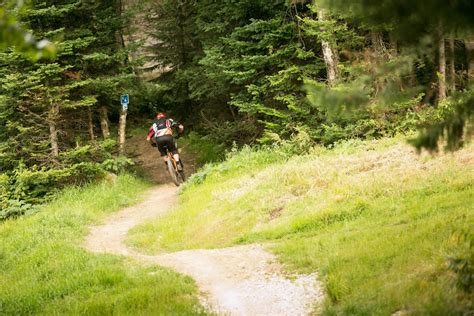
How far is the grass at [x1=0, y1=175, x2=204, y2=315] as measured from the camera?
23.9 feet

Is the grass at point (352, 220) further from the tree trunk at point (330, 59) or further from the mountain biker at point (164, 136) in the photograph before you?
the tree trunk at point (330, 59)

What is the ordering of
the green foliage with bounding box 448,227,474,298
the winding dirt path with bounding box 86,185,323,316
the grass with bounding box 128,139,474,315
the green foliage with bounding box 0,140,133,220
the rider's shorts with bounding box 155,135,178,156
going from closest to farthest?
1. the green foliage with bounding box 448,227,474,298
2. the grass with bounding box 128,139,474,315
3. the winding dirt path with bounding box 86,185,323,316
4. the green foliage with bounding box 0,140,133,220
5. the rider's shorts with bounding box 155,135,178,156

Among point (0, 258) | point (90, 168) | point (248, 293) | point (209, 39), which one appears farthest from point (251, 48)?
point (248, 293)

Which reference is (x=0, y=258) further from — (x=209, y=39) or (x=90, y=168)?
(x=209, y=39)

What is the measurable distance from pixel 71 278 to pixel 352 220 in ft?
17.2

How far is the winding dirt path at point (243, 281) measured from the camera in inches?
275

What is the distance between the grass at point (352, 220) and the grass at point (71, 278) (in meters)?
1.88

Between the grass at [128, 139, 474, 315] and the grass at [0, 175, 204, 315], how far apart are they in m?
1.88

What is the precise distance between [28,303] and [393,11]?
7091mm

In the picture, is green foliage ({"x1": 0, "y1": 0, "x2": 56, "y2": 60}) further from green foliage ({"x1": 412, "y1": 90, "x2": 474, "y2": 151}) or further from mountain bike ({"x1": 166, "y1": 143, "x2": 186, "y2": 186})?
mountain bike ({"x1": 166, "y1": 143, "x2": 186, "y2": 186})

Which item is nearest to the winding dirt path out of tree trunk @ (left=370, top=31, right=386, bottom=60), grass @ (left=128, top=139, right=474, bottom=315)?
grass @ (left=128, top=139, right=474, bottom=315)

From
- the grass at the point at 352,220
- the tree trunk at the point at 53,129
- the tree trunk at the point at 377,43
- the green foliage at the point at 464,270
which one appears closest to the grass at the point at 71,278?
the grass at the point at 352,220

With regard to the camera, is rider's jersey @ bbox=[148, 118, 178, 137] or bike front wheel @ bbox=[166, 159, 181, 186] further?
bike front wheel @ bbox=[166, 159, 181, 186]

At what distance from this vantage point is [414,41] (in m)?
4.39
